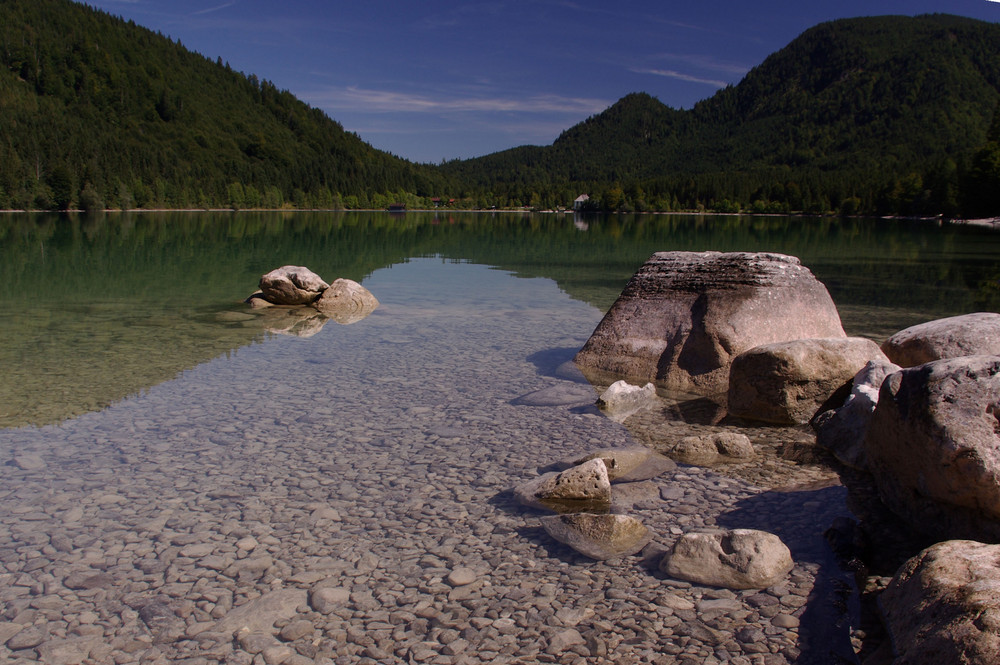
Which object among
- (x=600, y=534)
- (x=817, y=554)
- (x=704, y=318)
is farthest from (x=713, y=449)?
(x=704, y=318)

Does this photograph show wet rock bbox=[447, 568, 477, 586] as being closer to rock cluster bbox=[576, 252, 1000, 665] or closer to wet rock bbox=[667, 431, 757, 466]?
rock cluster bbox=[576, 252, 1000, 665]

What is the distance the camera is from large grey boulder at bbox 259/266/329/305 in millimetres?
19188

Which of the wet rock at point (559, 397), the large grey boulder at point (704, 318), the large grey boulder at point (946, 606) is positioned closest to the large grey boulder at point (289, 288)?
the large grey boulder at point (704, 318)

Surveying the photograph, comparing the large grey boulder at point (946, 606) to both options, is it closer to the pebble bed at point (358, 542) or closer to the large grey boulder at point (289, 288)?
the pebble bed at point (358, 542)

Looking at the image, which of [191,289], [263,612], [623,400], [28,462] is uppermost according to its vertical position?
[191,289]

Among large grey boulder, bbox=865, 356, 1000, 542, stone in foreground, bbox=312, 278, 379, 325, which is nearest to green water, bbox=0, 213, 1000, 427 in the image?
stone in foreground, bbox=312, 278, 379, 325

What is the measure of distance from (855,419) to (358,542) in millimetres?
5997

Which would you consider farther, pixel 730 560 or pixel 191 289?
pixel 191 289

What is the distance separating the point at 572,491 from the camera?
22.3ft

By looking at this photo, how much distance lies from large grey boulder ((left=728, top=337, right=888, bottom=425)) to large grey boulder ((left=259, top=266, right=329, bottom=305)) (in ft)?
43.7

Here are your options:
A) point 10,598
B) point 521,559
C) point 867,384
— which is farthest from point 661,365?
point 10,598

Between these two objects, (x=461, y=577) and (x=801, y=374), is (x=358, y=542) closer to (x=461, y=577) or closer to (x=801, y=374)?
(x=461, y=577)

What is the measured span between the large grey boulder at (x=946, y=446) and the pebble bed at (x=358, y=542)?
87 cm

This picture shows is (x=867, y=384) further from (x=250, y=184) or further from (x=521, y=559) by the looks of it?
(x=250, y=184)
